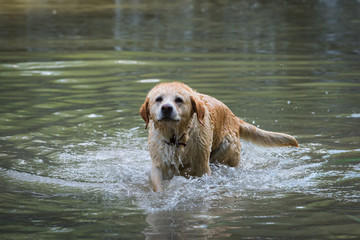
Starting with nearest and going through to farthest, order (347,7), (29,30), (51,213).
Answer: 1. (51,213)
2. (29,30)
3. (347,7)

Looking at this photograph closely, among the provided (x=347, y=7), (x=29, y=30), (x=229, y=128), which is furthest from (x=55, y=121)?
(x=347, y=7)

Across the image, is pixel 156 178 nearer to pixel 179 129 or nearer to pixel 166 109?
pixel 179 129

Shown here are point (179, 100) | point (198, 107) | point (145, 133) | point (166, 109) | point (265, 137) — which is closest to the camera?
point (166, 109)

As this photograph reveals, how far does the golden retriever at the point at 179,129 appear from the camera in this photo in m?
6.66

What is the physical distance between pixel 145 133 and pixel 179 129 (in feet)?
8.53

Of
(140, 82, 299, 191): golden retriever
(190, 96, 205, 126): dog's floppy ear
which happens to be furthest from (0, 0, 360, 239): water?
(190, 96, 205, 126): dog's floppy ear

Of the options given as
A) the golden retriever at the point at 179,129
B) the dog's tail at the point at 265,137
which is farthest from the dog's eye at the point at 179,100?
the dog's tail at the point at 265,137

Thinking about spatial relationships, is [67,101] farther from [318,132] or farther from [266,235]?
[266,235]

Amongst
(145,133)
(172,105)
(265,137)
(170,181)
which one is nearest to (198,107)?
(172,105)

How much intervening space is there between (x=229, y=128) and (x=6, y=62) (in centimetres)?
834

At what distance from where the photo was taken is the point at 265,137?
8.24m

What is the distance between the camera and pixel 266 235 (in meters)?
5.37

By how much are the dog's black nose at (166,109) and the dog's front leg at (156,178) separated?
2.93ft

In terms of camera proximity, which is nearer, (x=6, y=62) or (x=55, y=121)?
(x=55, y=121)
